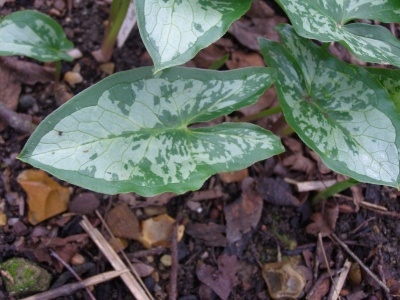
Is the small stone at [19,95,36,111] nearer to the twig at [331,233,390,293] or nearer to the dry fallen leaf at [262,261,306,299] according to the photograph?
the dry fallen leaf at [262,261,306,299]

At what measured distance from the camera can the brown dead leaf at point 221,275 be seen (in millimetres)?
1171

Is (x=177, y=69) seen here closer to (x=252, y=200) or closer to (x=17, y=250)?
(x=252, y=200)

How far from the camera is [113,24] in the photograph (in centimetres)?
129

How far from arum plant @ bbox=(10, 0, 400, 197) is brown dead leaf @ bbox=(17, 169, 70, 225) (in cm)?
33

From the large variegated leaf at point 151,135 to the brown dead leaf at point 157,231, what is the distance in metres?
0.31

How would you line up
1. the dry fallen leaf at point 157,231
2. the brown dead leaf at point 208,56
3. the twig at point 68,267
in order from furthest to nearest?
the brown dead leaf at point 208,56 → the dry fallen leaf at point 157,231 → the twig at point 68,267

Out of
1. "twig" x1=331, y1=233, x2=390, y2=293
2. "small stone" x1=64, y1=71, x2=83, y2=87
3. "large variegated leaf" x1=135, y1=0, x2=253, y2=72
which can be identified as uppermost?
"large variegated leaf" x1=135, y1=0, x2=253, y2=72

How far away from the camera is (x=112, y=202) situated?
1.24 meters

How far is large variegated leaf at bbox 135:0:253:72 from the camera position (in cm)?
84

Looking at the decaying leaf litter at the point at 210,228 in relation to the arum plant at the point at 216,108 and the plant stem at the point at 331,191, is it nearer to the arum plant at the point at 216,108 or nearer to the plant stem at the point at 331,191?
the plant stem at the point at 331,191

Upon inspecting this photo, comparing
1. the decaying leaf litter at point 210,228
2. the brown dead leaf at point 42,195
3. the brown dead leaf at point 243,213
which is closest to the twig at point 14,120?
the decaying leaf litter at point 210,228

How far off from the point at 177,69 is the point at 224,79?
0.36 ft

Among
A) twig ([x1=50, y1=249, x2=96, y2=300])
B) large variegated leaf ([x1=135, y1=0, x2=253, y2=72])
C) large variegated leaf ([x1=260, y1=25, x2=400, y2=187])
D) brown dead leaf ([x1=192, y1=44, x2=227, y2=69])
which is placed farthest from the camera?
brown dead leaf ([x1=192, y1=44, x2=227, y2=69])

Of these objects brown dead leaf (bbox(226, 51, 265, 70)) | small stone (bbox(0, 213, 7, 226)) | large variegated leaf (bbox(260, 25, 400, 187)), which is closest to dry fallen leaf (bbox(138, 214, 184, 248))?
small stone (bbox(0, 213, 7, 226))
